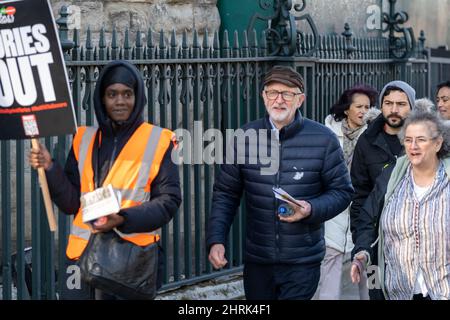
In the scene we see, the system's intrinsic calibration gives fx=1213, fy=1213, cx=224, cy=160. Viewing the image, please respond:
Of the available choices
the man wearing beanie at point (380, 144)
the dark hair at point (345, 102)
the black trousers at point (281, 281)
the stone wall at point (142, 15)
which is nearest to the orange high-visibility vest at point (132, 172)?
the black trousers at point (281, 281)

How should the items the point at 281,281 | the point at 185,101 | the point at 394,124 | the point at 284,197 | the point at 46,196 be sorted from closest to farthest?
the point at 46,196 < the point at 284,197 < the point at 281,281 < the point at 394,124 < the point at 185,101

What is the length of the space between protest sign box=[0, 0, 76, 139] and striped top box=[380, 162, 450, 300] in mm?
1794

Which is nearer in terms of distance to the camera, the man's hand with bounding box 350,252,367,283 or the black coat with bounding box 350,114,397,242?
the man's hand with bounding box 350,252,367,283

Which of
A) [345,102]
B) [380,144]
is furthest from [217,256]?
[345,102]

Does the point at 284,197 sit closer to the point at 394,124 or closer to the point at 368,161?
the point at 368,161

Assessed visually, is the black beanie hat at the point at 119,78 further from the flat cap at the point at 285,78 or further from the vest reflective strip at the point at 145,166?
the flat cap at the point at 285,78

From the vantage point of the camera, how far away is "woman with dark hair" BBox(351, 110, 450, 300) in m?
6.29

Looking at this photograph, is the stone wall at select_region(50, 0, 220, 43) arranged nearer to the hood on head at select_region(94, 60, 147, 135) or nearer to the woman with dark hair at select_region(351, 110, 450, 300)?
the hood on head at select_region(94, 60, 147, 135)

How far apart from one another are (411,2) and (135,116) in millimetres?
9894

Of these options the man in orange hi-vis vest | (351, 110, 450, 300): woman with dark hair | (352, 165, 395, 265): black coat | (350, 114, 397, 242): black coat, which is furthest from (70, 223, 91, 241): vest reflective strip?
(350, 114, 397, 242): black coat

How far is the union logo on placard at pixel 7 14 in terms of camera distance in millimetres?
5859

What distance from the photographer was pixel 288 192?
267 inches

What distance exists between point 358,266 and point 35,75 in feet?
6.54

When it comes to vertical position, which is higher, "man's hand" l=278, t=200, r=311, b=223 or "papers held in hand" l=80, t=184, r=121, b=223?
"papers held in hand" l=80, t=184, r=121, b=223
